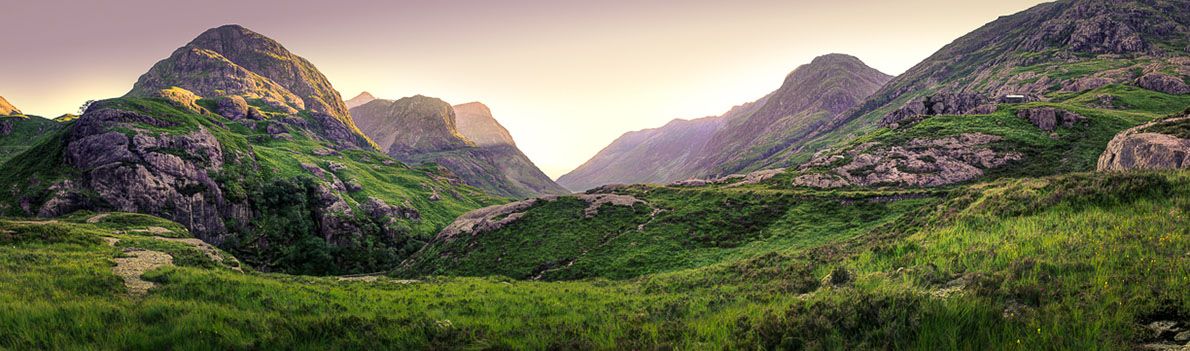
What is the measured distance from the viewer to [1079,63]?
172 metres

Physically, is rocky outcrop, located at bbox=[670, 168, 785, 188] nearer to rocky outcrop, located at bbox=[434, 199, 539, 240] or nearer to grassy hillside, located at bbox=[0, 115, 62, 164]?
rocky outcrop, located at bbox=[434, 199, 539, 240]

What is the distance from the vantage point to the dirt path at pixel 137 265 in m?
16.1

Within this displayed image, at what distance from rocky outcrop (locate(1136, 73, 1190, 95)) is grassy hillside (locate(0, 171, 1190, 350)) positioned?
160m

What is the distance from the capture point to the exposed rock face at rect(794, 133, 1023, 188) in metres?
65.6

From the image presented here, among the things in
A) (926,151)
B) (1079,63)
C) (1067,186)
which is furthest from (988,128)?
(1079,63)

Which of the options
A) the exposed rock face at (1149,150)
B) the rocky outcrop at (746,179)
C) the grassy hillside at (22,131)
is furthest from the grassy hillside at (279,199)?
the exposed rock face at (1149,150)

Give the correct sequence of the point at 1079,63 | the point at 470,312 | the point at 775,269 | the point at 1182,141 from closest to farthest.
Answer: the point at 470,312 < the point at 775,269 < the point at 1182,141 < the point at 1079,63

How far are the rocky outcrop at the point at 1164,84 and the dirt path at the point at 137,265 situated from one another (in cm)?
19419

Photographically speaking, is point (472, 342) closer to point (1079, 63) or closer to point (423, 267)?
point (423, 267)

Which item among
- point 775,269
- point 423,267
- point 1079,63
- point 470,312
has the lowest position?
point 423,267

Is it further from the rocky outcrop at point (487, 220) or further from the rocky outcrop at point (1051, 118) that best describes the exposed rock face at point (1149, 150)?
the rocky outcrop at point (487, 220)

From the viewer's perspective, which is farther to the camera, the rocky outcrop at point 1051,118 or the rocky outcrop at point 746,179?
the rocky outcrop at point 746,179

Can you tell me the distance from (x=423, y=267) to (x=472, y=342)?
5857 centimetres

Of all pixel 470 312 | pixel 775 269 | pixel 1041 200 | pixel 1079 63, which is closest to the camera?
pixel 470 312
